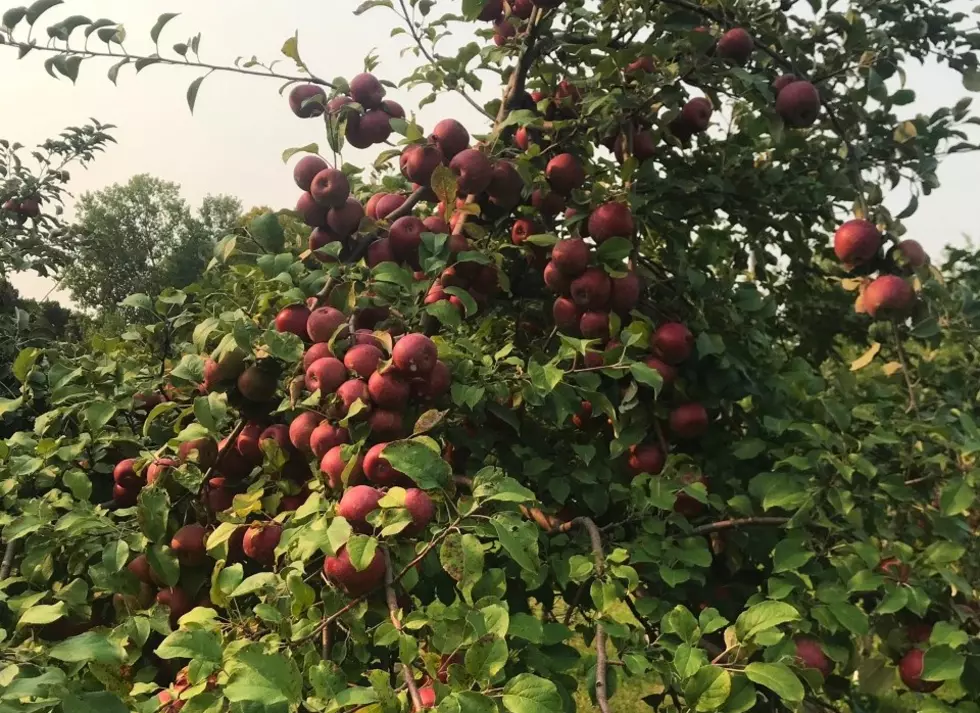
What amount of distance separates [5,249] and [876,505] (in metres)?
4.01

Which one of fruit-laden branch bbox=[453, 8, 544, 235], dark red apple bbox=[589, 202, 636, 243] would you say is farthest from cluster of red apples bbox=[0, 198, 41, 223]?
dark red apple bbox=[589, 202, 636, 243]

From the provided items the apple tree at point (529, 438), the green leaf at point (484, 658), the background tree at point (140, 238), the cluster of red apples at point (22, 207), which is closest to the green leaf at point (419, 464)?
the apple tree at point (529, 438)

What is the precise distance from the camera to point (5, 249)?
3.68 m

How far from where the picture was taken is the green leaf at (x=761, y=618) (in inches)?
40.2

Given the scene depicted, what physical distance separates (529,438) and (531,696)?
914mm

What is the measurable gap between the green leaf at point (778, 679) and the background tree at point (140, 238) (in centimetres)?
2701

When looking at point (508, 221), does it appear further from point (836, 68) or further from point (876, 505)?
point (876, 505)

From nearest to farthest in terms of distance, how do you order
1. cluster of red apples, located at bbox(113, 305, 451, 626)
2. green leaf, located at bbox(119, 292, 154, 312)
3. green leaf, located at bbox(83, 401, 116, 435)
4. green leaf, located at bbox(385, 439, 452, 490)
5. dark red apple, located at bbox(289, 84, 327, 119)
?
green leaf, located at bbox(385, 439, 452, 490) < cluster of red apples, located at bbox(113, 305, 451, 626) < green leaf, located at bbox(83, 401, 116, 435) < green leaf, located at bbox(119, 292, 154, 312) < dark red apple, located at bbox(289, 84, 327, 119)

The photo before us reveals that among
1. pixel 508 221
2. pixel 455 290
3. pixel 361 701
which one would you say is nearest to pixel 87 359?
pixel 455 290

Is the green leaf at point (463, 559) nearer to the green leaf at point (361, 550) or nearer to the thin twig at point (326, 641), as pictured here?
the green leaf at point (361, 550)

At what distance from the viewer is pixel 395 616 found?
98cm

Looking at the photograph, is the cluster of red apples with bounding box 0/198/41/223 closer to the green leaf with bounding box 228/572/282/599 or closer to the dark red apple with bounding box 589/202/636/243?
the dark red apple with bounding box 589/202/636/243

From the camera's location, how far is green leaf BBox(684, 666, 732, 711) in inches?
34.8

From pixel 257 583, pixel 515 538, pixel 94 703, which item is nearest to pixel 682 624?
pixel 515 538
